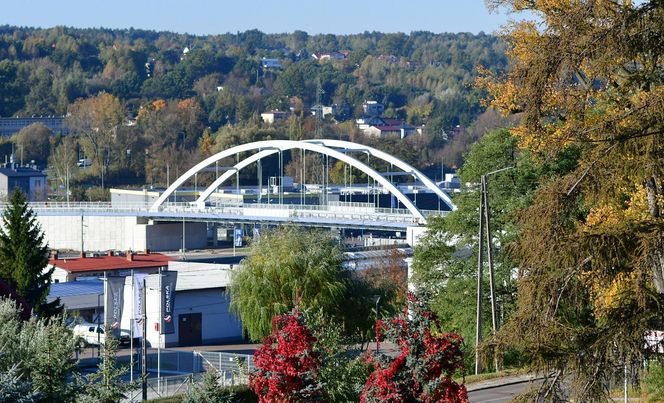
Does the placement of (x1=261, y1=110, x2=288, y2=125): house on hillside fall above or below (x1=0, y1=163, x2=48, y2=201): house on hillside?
above

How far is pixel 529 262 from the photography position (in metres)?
12.0

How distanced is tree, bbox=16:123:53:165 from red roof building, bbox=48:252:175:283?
93699mm

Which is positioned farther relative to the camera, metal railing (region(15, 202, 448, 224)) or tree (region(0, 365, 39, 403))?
metal railing (region(15, 202, 448, 224))

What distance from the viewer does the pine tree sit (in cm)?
4331

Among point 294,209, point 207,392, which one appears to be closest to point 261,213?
point 294,209

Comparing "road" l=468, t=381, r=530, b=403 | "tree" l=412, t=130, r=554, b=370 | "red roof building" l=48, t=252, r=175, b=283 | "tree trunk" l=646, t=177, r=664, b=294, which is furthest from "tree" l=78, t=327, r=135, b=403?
"red roof building" l=48, t=252, r=175, b=283

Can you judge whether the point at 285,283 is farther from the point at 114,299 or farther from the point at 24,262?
A: the point at 24,262

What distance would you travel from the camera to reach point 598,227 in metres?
12.2

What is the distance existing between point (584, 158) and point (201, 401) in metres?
7.23

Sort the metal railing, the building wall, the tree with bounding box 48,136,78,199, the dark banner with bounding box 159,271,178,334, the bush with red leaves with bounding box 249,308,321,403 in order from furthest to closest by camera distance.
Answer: the tree with bounding box 48,136,78,199, the metal railing, the building wall, the dark banner with bounding box 159,271,178,334, the bush with red leaves with bounding box 249,308,321,403

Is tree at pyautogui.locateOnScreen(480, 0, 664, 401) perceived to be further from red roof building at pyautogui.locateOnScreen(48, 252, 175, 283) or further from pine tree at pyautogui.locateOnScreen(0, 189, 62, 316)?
red roof building at pyautogui.locateOnScreen(48, 252, 175, 283)

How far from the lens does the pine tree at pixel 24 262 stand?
142 ft

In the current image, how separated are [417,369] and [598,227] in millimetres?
3709

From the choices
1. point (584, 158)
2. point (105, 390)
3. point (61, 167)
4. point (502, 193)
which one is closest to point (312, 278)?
point (502, 193)
